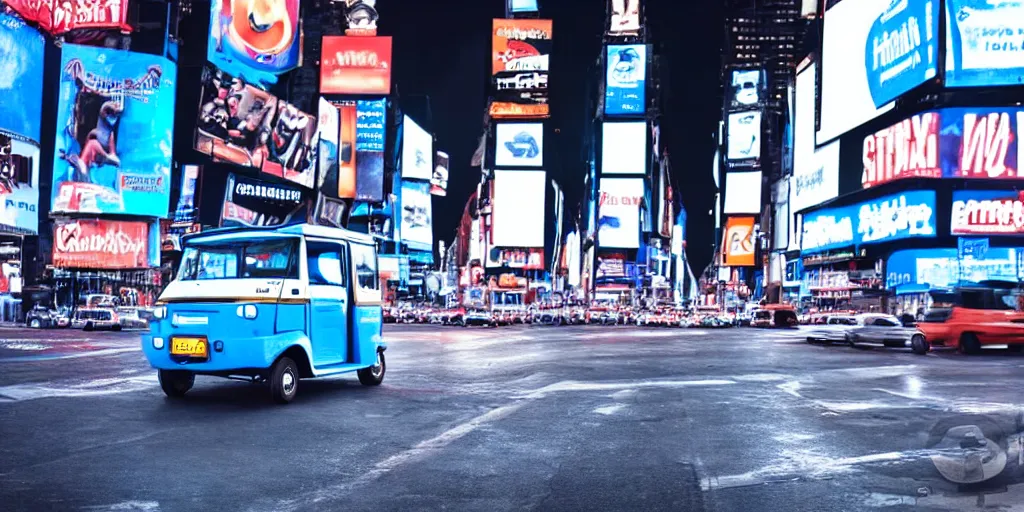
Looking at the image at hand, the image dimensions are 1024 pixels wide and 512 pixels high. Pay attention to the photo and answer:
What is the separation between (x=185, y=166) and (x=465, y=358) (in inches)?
2714

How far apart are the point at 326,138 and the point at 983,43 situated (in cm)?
5554

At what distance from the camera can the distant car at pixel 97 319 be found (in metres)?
38.9

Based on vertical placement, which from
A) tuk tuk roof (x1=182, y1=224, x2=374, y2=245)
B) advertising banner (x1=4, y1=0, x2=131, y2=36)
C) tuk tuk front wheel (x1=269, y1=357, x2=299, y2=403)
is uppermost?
advertising banner (x1=4, y1=0, x2=131, y2=36)

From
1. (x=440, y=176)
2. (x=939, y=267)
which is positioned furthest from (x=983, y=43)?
(x=440, y=176)

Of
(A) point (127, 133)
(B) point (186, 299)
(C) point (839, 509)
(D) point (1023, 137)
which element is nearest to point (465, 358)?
(B) point (186, 299)

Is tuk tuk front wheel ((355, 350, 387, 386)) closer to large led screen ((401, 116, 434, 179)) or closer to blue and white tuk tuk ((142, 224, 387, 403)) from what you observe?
blue and white tuk tuk ((142, 224, 387, 403))

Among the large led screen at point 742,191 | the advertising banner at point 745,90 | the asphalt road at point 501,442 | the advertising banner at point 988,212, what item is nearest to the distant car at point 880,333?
the asphalt road at point 501,442

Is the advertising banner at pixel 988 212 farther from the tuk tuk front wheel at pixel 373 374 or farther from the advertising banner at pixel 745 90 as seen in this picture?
the advertising banner at pixel 745 90

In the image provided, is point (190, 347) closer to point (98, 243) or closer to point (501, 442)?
point (501, 442)

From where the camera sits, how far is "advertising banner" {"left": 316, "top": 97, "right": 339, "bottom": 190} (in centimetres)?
8194

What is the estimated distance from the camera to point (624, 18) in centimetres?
14250

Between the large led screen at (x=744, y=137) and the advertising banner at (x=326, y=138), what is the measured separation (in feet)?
232

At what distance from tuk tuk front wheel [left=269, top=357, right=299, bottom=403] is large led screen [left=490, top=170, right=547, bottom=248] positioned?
4775 inches

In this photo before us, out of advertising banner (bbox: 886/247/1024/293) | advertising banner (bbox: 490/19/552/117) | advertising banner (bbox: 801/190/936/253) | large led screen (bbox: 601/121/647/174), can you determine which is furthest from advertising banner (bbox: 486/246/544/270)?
advertising banner (bbox: 886/247/1024/293)
